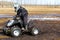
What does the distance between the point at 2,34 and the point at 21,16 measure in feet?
4.95

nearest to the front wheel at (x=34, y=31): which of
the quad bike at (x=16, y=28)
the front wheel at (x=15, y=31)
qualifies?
the quad bike at (x=16, y=28)

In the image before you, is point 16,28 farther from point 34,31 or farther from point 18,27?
point 34,31

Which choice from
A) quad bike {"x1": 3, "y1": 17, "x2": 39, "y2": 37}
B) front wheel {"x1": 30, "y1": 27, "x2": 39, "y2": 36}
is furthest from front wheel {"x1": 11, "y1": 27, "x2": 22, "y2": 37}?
front wheel {"x1": 30, "y1": 27, "x2": 39, "y2": 36}

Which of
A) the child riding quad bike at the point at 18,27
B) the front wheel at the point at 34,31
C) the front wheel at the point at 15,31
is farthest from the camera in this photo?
the front wheel at the point at 34,31

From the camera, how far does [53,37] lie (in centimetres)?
1489

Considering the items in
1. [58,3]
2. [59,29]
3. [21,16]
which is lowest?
[58,3]

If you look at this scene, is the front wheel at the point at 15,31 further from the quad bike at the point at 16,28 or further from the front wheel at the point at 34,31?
the front wheel at the point at 34,31

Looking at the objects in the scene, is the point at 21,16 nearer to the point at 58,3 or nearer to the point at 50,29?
the point at 50,29

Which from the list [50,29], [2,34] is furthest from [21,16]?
[50,29]

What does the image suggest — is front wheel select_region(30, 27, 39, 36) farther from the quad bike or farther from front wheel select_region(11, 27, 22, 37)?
front wheel select_region(11, 27, 22, 37)

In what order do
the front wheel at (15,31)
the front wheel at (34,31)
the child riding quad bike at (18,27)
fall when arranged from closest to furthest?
the front wheel at (15,31) → the child riding quad bike at (18,27) → the front wheel at (34,31)

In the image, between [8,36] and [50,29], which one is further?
[50,29]

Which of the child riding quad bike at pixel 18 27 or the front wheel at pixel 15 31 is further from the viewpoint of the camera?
the child riding quad bike at pixel 18 27

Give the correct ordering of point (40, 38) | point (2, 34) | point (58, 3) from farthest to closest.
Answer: point (58, 3) → point (2, 34) → point (40, 38)
